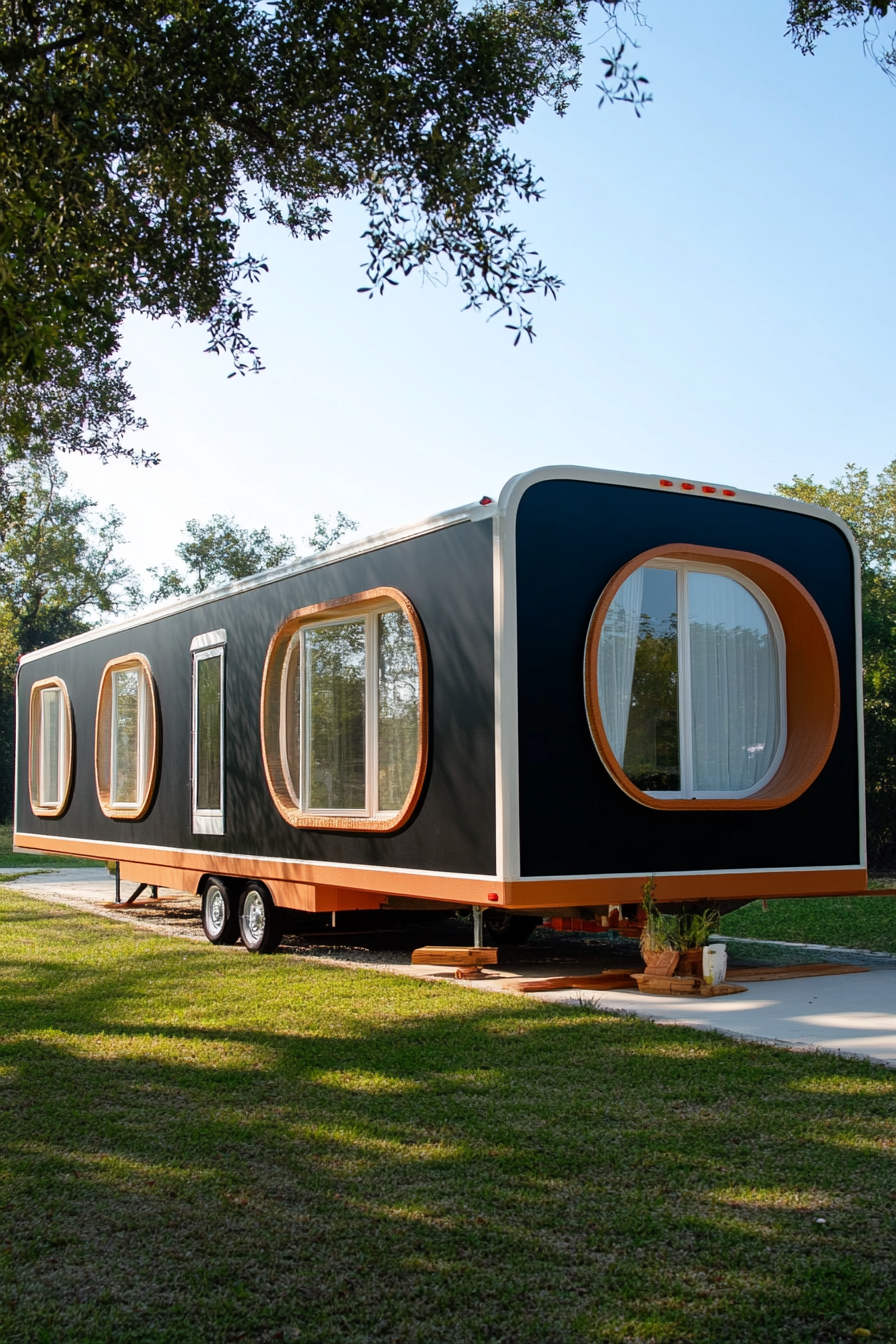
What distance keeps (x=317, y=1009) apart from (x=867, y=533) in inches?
A: 1067

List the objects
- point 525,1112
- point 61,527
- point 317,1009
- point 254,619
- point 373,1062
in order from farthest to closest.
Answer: point 61,527
point 254,619
point 317,1009
point 373,1062
point 525,1112

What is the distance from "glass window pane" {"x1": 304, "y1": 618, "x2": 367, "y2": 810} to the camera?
8.95 m

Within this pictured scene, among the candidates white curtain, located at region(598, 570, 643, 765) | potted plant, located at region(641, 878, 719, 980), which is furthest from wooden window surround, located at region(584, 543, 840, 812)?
potted plant, located at region(641, 878, 719, 980)

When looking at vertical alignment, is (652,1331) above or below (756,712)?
below

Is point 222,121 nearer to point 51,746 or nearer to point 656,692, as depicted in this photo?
point 656,692

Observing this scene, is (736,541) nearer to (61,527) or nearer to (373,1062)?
(373,1062)

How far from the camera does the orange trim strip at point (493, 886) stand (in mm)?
7117

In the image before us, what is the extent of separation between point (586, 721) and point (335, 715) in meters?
2.48

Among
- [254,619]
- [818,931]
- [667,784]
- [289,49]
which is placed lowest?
[818,931]

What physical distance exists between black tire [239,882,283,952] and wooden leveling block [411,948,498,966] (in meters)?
1.61

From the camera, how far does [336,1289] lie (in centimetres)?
311

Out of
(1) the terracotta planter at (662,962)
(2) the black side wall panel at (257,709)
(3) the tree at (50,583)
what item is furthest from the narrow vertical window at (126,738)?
(3) the tree at (50,583)

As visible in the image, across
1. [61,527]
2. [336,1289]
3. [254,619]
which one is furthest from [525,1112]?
[61,527]

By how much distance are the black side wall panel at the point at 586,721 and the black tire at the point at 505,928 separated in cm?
244
